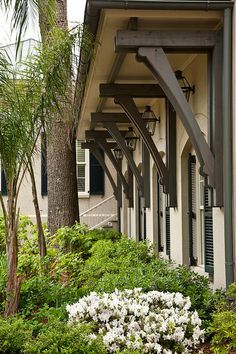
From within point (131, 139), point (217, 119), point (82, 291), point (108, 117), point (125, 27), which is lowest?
point (82, 291)

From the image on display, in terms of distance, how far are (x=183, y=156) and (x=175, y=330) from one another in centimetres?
455

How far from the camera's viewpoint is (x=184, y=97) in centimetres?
708

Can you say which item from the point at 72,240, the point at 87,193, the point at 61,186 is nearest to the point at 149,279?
the point at 72,240

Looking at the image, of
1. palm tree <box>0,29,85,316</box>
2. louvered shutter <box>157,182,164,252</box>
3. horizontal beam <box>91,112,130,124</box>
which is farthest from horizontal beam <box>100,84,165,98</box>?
louvered shutter <box>157,182,164,252</box>

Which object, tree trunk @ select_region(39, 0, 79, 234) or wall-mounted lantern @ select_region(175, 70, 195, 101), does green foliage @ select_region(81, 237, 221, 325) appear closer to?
wall-mounted lantern @ select_region(175, 70, 195, 101)

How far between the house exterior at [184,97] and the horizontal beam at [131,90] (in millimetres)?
15

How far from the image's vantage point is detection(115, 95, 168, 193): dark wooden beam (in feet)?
31.9

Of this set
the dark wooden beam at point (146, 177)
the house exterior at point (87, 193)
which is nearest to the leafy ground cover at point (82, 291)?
the dark wooden beam at point (146, 177)

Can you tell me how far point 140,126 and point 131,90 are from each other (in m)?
0.57

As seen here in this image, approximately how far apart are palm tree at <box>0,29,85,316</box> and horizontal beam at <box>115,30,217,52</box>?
4.58 feet

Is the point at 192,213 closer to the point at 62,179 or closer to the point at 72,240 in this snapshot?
the point at 72,240

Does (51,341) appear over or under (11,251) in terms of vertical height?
under

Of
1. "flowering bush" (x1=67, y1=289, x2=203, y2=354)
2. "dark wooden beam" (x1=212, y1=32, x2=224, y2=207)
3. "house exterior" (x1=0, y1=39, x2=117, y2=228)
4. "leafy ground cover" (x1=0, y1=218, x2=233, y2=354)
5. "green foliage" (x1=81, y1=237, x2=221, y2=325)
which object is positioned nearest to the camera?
"leafy ground cover" (x1=0, y1=218, x2=233, y2=354)

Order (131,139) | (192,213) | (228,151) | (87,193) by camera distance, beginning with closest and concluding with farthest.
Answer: (228,151) < (192,213) < (131,139) < (87,193)
